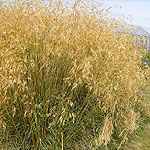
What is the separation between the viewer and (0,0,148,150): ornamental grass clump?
215 centimetres

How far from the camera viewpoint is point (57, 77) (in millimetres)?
2328

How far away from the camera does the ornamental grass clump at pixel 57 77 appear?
2152mm

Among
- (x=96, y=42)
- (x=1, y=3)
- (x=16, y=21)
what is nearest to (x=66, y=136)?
(x=96, y=42)

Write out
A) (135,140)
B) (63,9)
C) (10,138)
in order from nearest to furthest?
(10,138), (63,9), (135,140)

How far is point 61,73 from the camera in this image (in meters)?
2.77

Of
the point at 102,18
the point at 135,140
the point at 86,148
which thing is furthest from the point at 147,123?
the point at 102,18

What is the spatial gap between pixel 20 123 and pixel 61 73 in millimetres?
793

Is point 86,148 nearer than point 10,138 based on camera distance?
No

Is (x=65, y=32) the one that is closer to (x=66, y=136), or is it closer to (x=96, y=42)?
(x=96, y=42)

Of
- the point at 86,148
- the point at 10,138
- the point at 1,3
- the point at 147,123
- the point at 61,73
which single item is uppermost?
the point at 1,3

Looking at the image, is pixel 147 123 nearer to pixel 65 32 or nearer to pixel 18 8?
pixel 65 32

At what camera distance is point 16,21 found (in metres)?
2.80

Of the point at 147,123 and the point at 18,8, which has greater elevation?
the point at 18,8

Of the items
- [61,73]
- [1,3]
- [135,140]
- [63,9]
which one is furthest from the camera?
[1,3]
